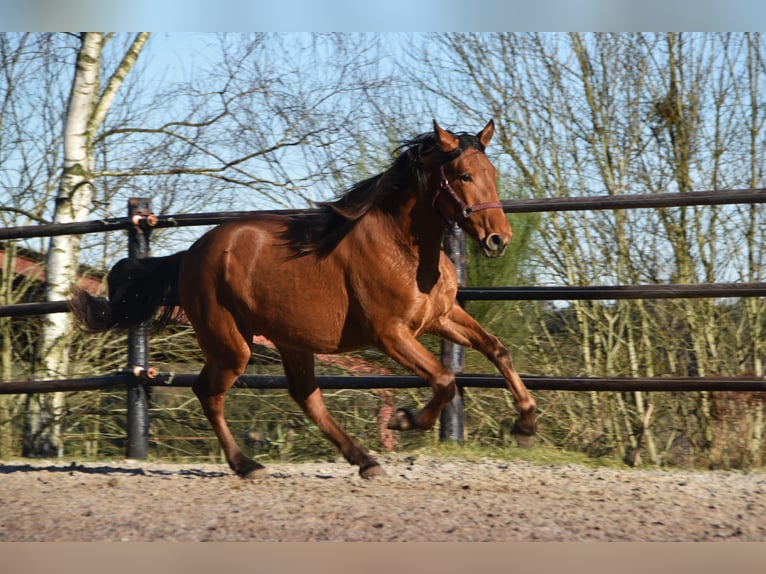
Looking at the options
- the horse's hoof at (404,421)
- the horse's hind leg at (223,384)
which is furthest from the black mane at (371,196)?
the horse's hoof at (404,421)

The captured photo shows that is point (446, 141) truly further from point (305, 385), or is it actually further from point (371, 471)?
point (371, 471)

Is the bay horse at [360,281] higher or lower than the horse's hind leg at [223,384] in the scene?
higher

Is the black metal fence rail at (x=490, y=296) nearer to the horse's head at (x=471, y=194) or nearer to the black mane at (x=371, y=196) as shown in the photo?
the black mane at (x=371, y=196)

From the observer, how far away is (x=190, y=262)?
490 cm

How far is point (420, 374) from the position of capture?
418 cm

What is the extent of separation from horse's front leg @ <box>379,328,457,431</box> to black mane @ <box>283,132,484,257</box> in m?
0.62

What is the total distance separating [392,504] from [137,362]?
2.52m

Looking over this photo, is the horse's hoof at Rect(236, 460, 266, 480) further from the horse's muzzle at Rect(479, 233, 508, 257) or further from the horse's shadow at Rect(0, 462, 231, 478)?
the horse's muzzle at Rect(479, 233, 508, 257)

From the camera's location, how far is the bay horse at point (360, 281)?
13.7 ft

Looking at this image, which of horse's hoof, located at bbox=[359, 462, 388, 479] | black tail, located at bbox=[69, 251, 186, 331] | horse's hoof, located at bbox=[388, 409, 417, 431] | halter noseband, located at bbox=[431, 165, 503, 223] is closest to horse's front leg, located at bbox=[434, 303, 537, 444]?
horse's hoof, located at bbox=[388, 409, 417, 431]

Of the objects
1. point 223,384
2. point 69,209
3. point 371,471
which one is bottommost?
point 371,471

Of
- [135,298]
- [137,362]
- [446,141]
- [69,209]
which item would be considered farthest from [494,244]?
[69,209]

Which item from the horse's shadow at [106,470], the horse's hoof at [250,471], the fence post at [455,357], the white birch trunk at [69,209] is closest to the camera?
the horse's hoof at [250,471]

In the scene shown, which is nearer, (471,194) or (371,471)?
(471,194)
